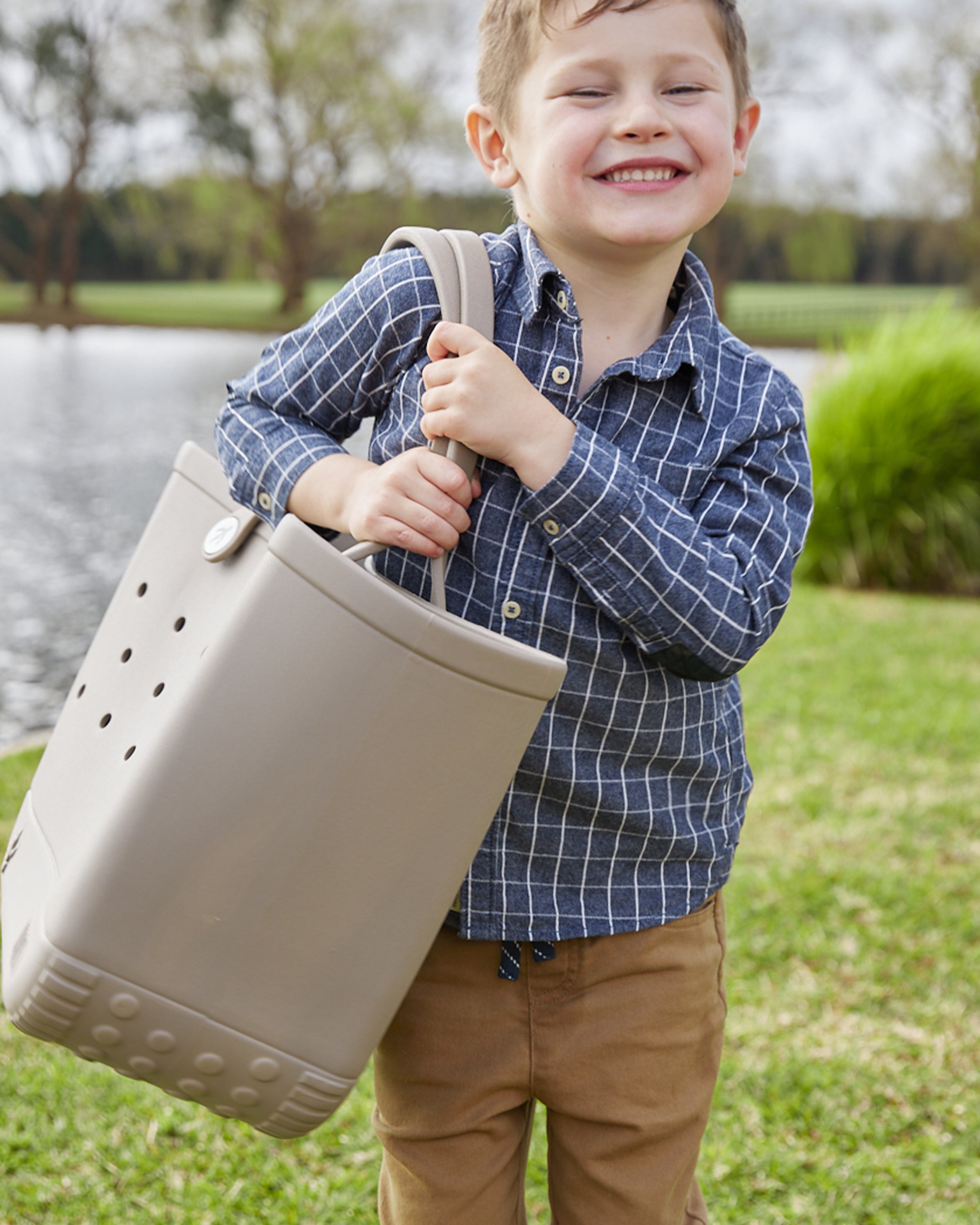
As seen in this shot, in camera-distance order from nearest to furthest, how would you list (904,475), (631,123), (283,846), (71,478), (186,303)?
(283,846) → (631,123) → (904,475) → (71,478) → (186,303)

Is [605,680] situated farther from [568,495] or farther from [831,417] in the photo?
[831,417]

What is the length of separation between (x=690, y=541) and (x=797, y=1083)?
1.69 meters

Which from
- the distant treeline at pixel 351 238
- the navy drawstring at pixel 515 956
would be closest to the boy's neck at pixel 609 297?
the navy drawstring at pixel 515 956

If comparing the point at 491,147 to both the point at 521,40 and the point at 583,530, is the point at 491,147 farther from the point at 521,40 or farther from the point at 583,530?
the point at 583,530

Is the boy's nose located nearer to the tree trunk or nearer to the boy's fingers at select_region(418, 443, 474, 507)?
the boy's fingers at select_region(418, 443, 474, 507)

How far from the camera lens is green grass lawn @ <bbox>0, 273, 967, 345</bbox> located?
24438 millimetres

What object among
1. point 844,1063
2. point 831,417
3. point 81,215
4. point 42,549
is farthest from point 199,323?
point 844,1063

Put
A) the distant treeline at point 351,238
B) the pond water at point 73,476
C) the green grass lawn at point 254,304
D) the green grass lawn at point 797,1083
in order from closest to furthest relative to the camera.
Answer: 1. the green grass lawn at point 797,1083
2. the pond water at point 73,476
3. the green grass lawn at point 254,304
4. the distant treeline at point 351,238

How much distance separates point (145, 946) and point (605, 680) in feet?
1.75

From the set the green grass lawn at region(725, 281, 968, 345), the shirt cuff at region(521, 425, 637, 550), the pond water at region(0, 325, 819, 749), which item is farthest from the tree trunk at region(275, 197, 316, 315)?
the shirt cuff at region(521, 425, 637, 550)

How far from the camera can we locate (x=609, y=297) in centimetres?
129

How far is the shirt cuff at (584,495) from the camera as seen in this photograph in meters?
1.12

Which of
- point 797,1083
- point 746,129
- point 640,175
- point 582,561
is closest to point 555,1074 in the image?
point 582,561

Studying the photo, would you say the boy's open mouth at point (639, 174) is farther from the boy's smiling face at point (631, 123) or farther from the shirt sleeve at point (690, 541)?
the shirt sleeve at point (690, 541)
